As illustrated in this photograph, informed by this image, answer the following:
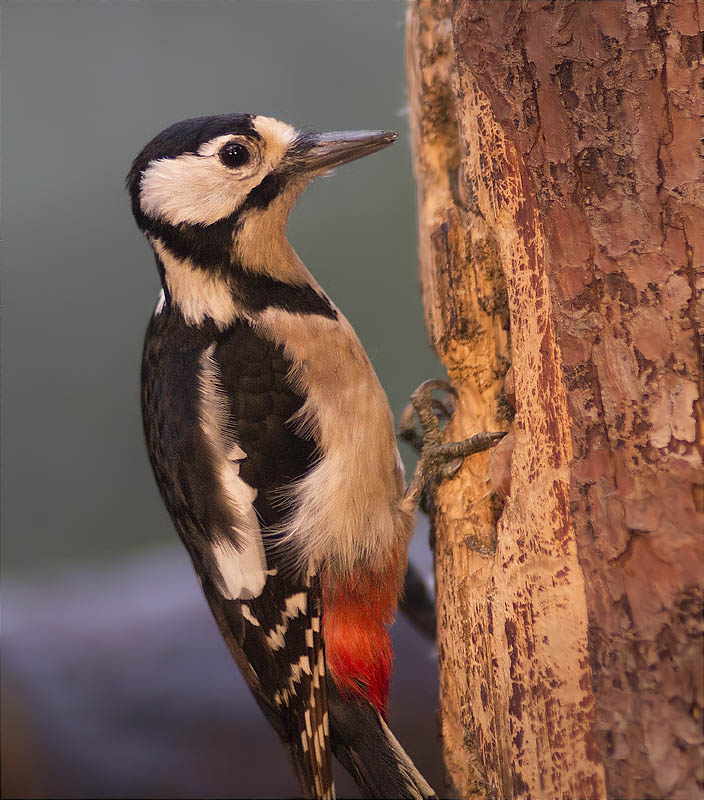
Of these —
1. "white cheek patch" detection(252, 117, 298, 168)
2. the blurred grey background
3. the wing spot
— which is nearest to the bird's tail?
the wing spot

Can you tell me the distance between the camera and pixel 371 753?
54.7 inches

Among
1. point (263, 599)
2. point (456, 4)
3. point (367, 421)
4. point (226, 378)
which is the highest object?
point (456, 4)

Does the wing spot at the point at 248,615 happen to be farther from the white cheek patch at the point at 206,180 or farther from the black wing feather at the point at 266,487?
the white cheek patch at the point at 206,180

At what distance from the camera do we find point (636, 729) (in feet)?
3.21

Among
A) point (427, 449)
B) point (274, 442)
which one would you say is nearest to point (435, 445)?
point (427, 449)

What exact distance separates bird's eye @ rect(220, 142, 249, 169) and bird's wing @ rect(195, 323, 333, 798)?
0.30m

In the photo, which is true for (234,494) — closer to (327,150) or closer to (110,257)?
(327,150)

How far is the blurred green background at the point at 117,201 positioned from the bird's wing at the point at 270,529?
0.39m

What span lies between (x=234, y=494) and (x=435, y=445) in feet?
1.25

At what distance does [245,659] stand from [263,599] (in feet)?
0.46

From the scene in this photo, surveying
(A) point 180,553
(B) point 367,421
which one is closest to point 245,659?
(B) point 367,421

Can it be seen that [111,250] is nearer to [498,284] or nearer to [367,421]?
[367,421]

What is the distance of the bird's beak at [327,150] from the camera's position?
1.41 metres

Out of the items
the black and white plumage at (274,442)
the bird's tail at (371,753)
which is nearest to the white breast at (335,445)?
the black and white plumage at (274,442)
